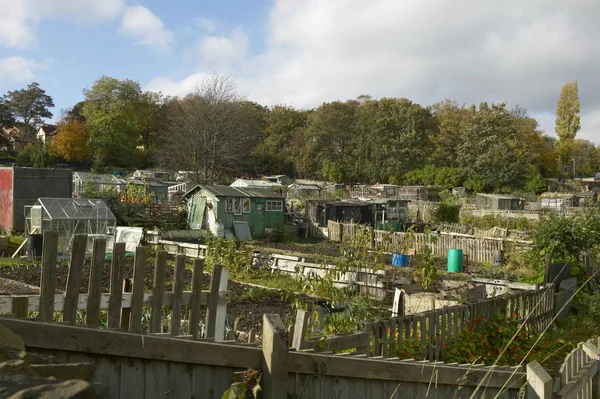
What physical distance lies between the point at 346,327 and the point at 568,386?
9.02ft

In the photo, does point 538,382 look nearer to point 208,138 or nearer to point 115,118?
point 208,138

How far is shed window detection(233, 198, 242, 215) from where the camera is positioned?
30406 millimetres

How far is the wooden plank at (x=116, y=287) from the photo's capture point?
10.9 feet

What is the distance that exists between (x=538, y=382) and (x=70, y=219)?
19.7m

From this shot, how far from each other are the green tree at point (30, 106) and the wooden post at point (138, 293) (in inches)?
3136

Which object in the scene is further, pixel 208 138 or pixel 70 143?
pixel 70 143

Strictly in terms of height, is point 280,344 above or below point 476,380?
above

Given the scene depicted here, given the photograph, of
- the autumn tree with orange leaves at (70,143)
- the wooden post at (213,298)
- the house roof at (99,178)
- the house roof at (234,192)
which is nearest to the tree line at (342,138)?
the autumn tree with orange leaves at (70,143)

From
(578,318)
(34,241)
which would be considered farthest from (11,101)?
(578,318)

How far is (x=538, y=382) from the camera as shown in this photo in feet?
13.3

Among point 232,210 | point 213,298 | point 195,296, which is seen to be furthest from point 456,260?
point 195,296

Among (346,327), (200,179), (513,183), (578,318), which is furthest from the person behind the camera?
(513,183)

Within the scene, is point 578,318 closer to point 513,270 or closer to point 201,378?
point 513,270

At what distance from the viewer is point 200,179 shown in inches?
1807
